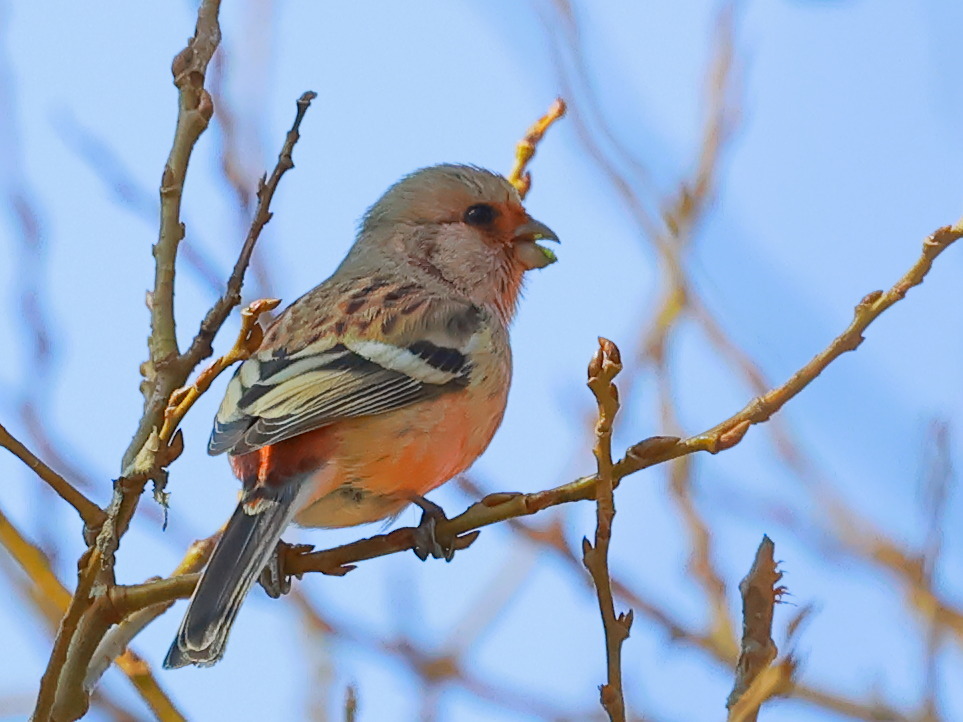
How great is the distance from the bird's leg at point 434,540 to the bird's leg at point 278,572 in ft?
1.25

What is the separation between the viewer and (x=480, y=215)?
20.1 feet

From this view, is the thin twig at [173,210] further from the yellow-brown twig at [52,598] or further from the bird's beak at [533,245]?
the bird's beak at [533,245]

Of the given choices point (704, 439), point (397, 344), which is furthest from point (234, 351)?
point (397, 344)

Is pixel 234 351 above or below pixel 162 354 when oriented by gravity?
below

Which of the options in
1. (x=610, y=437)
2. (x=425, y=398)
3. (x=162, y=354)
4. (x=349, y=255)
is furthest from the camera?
(x=349, y=255)

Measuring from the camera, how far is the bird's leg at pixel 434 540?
403 cm

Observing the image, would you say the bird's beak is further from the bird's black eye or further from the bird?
the bird's black eye

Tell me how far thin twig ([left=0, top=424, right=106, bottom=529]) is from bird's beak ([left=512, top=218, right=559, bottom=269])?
314 centimetres

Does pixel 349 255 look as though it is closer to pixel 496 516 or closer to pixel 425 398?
pixel 425 398

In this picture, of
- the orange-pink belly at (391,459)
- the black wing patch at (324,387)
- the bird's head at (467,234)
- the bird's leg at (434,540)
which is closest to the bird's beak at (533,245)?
the bird's head at (467,234)

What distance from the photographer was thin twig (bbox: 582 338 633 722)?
8.67 ft

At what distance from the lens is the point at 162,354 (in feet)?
12.7

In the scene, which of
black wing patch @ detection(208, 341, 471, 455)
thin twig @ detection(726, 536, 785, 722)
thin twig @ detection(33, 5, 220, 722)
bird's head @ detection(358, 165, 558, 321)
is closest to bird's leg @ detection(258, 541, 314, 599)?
black wing patch @ detection(208, 341, 471, 455)

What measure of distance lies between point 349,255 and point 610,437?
12.5 feet
